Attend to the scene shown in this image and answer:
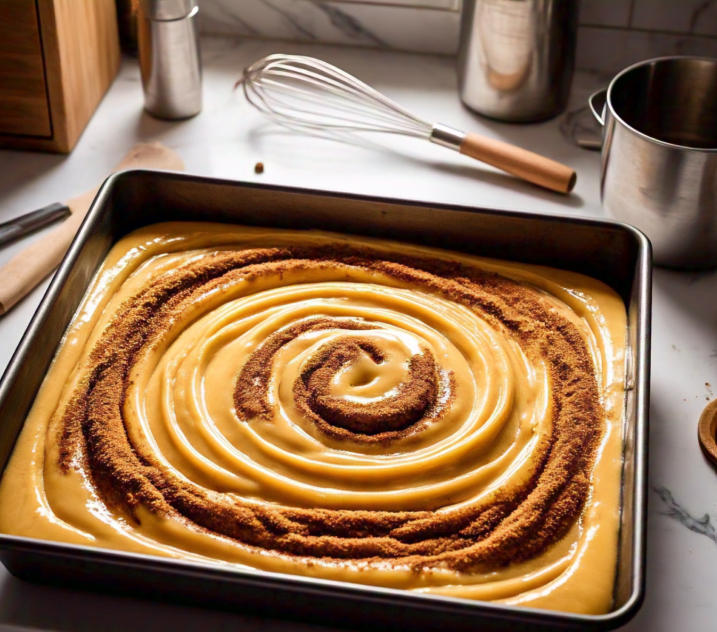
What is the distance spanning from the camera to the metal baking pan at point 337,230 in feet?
2.66

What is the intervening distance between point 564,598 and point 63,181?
1.02 m

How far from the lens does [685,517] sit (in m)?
1.02

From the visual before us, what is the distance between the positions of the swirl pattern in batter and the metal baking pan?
0.09 ft

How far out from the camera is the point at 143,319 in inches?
45.9

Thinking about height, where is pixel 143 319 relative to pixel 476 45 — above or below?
below

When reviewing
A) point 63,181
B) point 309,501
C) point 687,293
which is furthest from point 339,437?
point 63,181

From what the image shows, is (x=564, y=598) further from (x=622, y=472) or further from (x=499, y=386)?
(x=499, y=386)

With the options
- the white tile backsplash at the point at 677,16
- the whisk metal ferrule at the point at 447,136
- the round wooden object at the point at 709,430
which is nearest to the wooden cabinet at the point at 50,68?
the whisk metal ferrule at the point at 447,136

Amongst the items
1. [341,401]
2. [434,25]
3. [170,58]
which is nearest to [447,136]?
[434,25]

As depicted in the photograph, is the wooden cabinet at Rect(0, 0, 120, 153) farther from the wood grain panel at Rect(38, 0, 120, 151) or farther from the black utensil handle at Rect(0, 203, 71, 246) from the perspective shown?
the black utensil handle at Rect(0, 203, 71, 246)

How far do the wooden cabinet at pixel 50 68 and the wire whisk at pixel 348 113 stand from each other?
26cm

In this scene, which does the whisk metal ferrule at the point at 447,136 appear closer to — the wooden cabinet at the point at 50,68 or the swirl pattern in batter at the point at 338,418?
the swirl pattern in batter at the point at 338,418

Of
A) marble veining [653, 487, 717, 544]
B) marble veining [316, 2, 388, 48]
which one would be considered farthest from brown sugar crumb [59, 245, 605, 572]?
marble veining [316, 2, 388, 48]

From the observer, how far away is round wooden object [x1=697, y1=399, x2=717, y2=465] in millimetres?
1074
